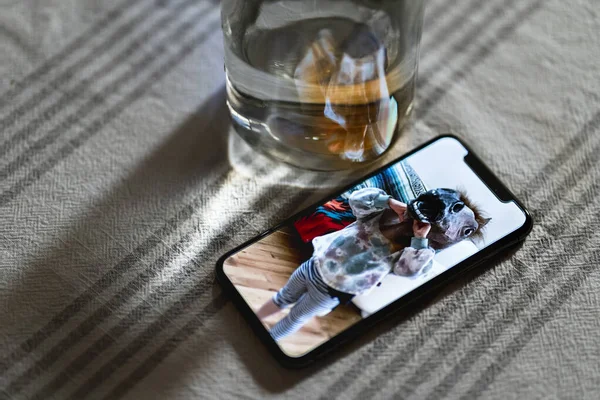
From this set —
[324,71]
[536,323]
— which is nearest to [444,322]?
[536,323]

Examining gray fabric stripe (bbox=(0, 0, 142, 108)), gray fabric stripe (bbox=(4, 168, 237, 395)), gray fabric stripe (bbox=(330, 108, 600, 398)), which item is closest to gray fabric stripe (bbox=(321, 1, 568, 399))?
gray fabric stripe (bbox=(330, 108, 600, 398))

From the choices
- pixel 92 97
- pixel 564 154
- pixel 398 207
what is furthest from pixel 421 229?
pixel 92 97

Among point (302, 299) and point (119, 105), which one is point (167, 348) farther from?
point (119, 105)

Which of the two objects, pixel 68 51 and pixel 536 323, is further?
pixel 68 51

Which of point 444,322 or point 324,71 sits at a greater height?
point 324,71

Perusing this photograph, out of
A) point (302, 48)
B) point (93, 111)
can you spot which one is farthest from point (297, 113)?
point (93, 111)
